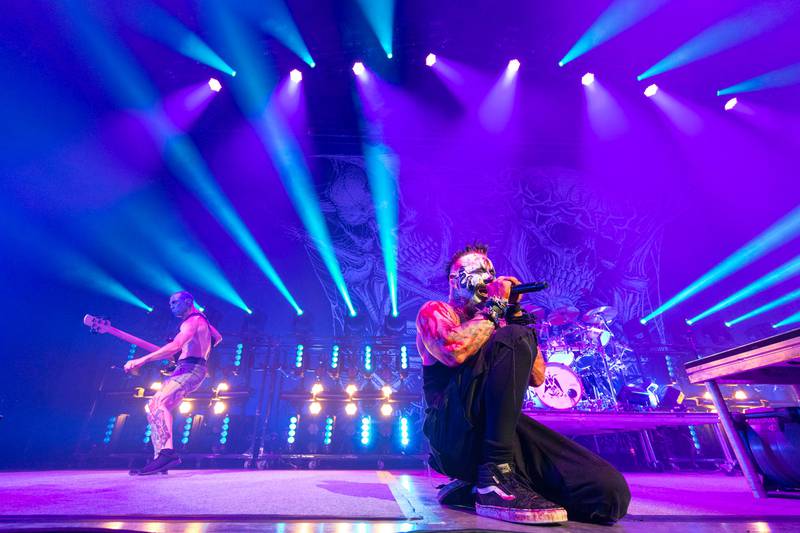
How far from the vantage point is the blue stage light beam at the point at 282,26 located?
6840 millimetres

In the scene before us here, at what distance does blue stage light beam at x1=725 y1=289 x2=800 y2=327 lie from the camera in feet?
29.2

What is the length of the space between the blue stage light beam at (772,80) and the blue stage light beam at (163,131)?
1278cm

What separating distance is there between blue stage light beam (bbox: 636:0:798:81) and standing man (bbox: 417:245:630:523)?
9.86 meters

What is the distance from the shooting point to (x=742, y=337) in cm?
902

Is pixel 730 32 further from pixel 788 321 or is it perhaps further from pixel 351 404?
pixel 351 404

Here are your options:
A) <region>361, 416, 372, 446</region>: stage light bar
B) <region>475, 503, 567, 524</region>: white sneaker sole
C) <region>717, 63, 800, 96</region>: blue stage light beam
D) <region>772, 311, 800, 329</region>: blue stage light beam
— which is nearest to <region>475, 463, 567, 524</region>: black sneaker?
<region>475, 503, 567, 524</region>: white sneaker sole

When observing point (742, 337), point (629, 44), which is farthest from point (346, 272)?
point (742, 337)

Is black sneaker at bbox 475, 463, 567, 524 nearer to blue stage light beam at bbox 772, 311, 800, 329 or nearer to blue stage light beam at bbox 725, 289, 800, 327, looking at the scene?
blue stage light beam at bbox 725, 289, 800, 327

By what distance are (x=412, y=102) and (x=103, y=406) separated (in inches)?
395

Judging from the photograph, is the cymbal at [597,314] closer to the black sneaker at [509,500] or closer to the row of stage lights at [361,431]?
the row of stage lights at [361,431]

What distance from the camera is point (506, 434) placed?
168 cm

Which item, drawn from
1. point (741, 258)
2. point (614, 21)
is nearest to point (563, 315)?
point (614, 21)

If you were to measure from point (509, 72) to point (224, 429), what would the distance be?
10.6 m

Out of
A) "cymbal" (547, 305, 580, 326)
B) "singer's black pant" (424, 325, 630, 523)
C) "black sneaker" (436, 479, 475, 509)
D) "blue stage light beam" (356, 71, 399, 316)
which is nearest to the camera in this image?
"singer's black pant" (424, 325, 630, 523)
